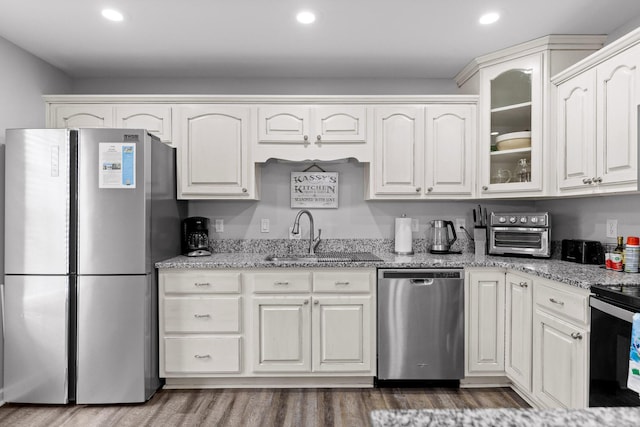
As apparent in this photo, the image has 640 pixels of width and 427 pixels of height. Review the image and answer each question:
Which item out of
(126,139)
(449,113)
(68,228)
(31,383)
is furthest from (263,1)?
(31,383)

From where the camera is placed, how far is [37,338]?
A: 2416 mm

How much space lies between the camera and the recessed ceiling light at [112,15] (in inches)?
89.1

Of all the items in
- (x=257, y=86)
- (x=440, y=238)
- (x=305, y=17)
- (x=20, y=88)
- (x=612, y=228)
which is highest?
(x=305, y=17)

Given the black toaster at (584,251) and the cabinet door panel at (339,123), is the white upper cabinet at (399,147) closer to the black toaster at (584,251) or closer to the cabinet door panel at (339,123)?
the cabinet door panel at (339,123)

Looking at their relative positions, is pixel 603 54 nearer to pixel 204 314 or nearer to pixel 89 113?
pixel 204 314

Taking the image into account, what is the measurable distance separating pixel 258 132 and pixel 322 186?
72 cm

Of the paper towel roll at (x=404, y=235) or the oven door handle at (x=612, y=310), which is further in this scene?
the paper towel roll at (x=404, y=235)

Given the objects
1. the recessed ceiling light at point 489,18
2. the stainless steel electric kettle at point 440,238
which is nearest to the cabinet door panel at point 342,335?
the stainless steel electric kettle at point 440,238

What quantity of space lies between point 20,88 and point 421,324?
327 cm

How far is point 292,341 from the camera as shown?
2.65 m

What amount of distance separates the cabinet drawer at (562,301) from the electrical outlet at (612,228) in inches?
26.9

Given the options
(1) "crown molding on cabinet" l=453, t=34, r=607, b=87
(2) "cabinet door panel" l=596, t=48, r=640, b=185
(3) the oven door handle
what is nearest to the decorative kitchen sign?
(1) "crown molding on cabinet" l=453, t=34, r=607, b=87

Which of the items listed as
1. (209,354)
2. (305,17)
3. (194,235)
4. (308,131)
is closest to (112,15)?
(305,17)

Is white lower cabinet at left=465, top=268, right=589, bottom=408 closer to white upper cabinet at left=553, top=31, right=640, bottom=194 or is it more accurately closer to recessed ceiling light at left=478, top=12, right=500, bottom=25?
white upper cabinet at left=553, top=31, right=640, bottom=194
